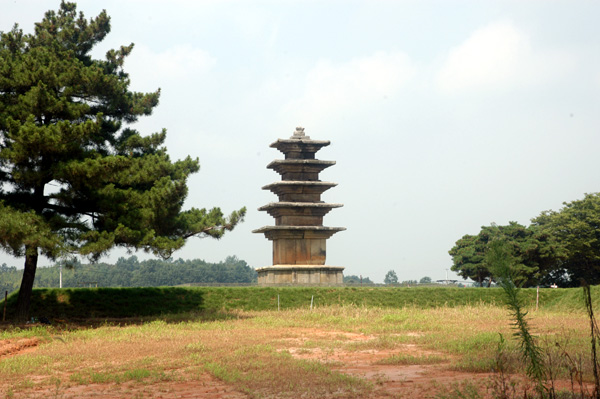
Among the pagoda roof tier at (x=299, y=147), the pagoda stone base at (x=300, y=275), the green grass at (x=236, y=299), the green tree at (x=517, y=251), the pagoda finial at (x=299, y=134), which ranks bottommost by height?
the green grass at (x=236, y=299)

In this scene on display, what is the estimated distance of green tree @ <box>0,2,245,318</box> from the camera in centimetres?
2105

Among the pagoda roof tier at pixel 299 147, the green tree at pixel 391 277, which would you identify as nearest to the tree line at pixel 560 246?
the pagoda roof tier at pixel 299 147

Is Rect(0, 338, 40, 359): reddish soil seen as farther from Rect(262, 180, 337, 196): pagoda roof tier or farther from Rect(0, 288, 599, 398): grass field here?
Rect(262, 180, 337, 196): pagoda roof tier

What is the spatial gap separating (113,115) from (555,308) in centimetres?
2246

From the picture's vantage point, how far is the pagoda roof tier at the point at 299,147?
1602 inches

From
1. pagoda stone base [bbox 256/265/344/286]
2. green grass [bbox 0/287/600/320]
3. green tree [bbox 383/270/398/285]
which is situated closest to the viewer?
green grass [bbox 0/287/600/320]

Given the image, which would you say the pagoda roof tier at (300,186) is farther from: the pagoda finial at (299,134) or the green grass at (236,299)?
the green grass at (236,299)

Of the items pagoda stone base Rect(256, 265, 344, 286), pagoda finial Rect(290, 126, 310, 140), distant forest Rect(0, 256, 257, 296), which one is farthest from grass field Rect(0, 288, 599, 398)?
distant forest Rect(0, 256, 257, 296)

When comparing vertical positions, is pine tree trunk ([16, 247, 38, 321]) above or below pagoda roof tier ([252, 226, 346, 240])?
below

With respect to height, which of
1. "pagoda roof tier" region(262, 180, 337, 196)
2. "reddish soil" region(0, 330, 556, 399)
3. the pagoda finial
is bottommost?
"reddish soil" region(0, 330, 556, 399)

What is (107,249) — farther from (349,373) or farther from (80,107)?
(349,373)

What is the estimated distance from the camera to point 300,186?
40.0 m

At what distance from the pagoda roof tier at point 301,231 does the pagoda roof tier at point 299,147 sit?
537 cm

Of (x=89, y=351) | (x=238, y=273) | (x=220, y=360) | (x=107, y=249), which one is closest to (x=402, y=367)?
(x=220, y=360)
